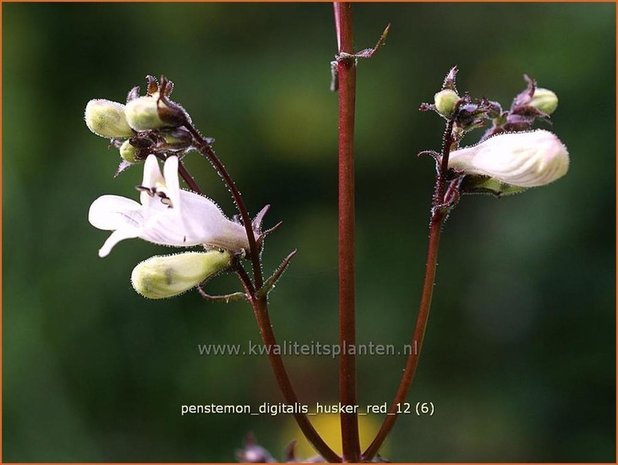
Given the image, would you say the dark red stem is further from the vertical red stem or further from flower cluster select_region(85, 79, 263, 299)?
flower cluster select_region(85, 79, 263, 299)

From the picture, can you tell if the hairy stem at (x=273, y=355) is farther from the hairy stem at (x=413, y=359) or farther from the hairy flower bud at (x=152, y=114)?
the hairy flower bud at (x=152, y=114)

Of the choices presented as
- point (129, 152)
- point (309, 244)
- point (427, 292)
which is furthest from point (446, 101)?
point (309, 244)

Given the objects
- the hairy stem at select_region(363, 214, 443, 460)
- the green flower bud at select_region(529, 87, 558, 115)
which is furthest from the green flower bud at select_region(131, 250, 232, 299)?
the green flower bud at select_region(529, 87, 558, 115)

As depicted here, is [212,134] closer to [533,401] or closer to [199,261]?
[533,401]

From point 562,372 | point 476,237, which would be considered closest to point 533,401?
point 562,372

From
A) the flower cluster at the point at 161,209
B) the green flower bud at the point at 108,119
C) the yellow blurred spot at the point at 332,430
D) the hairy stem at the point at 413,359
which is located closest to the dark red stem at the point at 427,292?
the hairy stem at the point at 413,359

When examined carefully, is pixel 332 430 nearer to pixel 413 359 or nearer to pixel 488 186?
pixel 413 359

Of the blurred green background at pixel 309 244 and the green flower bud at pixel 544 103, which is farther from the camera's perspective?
the blurred green background at pixel 309 244
